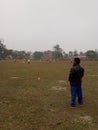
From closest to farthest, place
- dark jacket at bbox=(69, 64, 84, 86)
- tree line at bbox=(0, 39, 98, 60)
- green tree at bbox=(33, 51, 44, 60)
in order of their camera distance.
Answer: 1. dark jacket at bbox=(69, 64, 84, 86)
2. tree line at bbox=(0, 39, 98, 60)
3. green tree at bbox=(33, 51, 44, 60)

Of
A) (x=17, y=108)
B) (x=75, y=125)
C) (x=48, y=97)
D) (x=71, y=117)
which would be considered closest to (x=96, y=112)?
(x=71, y=117)

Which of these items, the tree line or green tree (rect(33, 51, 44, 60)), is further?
green tree (rect(33, 51, 44, 60))

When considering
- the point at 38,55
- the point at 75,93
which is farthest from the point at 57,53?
the point at 75,93

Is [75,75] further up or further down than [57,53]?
further down

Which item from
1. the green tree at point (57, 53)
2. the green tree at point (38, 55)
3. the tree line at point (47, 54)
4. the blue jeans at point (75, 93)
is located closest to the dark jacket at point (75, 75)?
the blue jeans at point (75, 93)

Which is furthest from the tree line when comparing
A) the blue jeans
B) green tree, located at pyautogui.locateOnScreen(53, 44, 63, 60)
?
the blue jeans

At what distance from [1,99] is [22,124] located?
14.1ft

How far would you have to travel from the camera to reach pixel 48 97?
13.4 meters

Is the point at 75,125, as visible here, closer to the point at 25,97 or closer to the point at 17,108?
the point at 17,108

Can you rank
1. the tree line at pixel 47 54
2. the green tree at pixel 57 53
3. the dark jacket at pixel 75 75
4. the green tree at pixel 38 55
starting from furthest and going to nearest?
the green tree at pixel 38 55
the green tree at pixel 57 53
the tree line at pixel 47 54
the dark jacket at pixel 75 75

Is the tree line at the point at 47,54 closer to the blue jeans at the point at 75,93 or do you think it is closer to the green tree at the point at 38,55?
the green tree at the point at 38,55

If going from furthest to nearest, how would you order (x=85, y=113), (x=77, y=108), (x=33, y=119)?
(x=77, y=108) → (x=85, y=113) → (x=33, y=119)

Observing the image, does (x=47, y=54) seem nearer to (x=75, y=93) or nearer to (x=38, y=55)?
(x=38, y=55)

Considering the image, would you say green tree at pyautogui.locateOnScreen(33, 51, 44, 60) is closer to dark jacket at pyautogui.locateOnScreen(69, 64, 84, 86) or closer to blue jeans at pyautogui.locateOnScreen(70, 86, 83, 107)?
blue jeans at pyautogui.locateOnScreen(70, 86, 83, 107)
